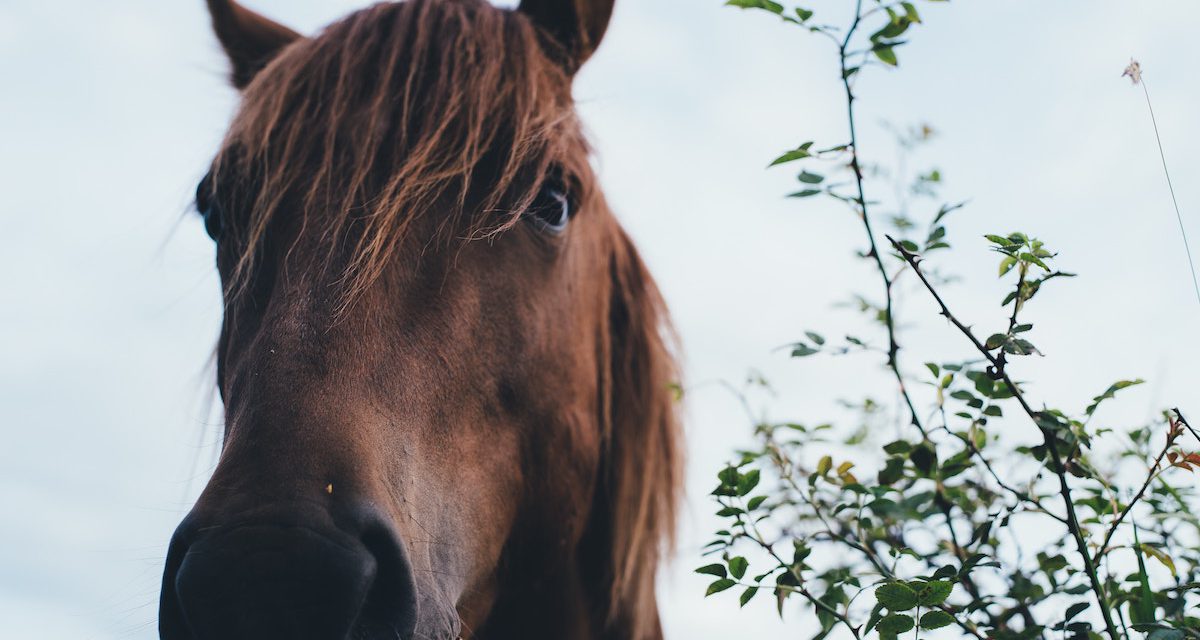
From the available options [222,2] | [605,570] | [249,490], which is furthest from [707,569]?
[222,2]

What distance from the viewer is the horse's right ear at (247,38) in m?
2.69

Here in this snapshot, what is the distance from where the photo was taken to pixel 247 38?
2729 millimetres

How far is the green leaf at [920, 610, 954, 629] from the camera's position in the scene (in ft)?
3.98

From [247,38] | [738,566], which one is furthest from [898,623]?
[247,38]

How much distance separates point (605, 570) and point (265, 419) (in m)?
1.32

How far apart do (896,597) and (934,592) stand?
5 cm

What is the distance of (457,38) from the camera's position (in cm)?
220

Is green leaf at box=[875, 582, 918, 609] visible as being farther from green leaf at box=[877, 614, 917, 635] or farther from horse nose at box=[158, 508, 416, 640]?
horse nose at box=[158, 508, 416, 640]

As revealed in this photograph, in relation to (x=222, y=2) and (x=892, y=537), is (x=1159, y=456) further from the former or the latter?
(x=222, y=2)

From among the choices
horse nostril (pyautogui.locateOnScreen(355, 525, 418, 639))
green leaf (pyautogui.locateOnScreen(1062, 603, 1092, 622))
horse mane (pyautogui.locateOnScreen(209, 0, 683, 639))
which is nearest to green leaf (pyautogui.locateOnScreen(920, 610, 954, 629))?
green leaf (pyautogui.locateOnScreen(1062, 603, 1092, 622))

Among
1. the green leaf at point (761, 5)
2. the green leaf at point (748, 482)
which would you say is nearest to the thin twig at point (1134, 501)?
the green leaf at point (748, 482)

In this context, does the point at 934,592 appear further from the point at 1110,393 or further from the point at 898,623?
the point at 1110,393

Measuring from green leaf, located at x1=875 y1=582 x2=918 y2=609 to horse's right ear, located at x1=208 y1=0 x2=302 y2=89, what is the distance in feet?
7.67

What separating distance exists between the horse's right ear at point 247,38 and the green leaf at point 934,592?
2375 mm
